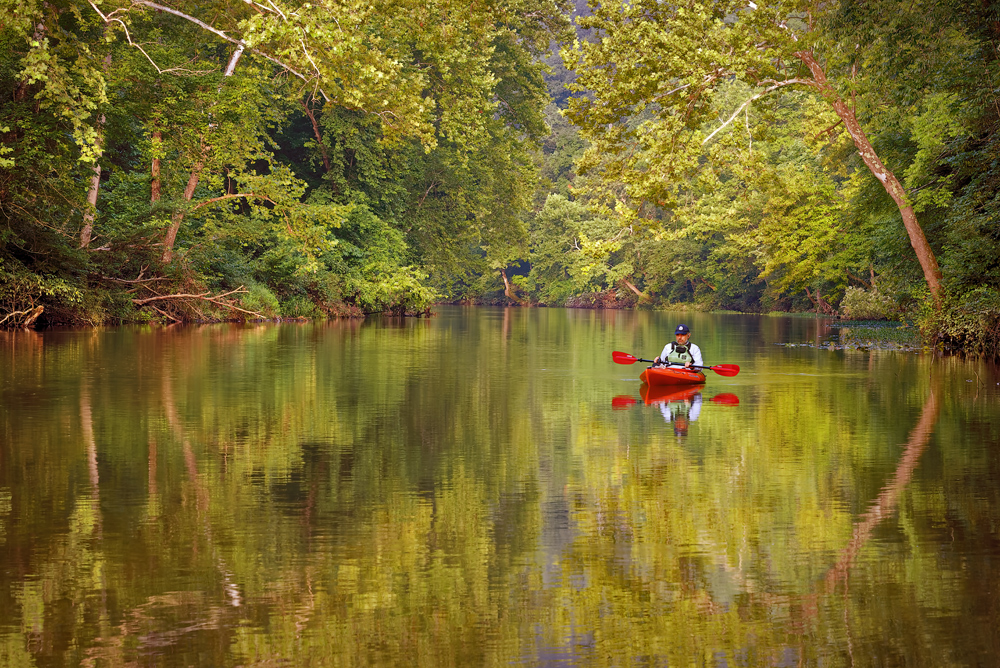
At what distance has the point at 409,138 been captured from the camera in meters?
37.3

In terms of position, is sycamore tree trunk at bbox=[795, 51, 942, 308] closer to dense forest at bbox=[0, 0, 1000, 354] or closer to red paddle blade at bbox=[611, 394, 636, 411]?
dense forest at bbox=[0, 0, 1000, 354]

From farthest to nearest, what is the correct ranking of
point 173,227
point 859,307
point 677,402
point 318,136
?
point 859,307, point 318,136, point 173,227, point 677,402

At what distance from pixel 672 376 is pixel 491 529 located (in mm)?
12329

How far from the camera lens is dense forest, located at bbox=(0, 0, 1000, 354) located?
26.5 m

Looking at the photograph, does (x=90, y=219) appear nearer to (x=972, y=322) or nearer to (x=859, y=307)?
(x=972, y=322)

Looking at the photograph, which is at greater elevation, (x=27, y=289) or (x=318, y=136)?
(x=318, y=136)

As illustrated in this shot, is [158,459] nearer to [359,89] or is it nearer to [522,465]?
[522,465]

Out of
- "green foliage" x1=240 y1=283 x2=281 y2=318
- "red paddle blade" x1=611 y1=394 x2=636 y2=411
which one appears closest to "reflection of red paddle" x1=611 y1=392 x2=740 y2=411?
"red paddle blade" x1=611 y1=394 x2=636 y2=411

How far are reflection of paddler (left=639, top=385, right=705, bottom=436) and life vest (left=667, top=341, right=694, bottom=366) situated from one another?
0.86m

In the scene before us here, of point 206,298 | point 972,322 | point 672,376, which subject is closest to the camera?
point 672,376

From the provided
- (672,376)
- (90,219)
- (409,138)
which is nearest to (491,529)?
(672,376)

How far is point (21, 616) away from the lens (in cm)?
586

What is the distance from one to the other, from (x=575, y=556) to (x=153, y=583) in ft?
8.27

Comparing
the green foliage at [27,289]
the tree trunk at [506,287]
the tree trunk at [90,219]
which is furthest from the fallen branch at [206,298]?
the tree trunk at [506,287]
